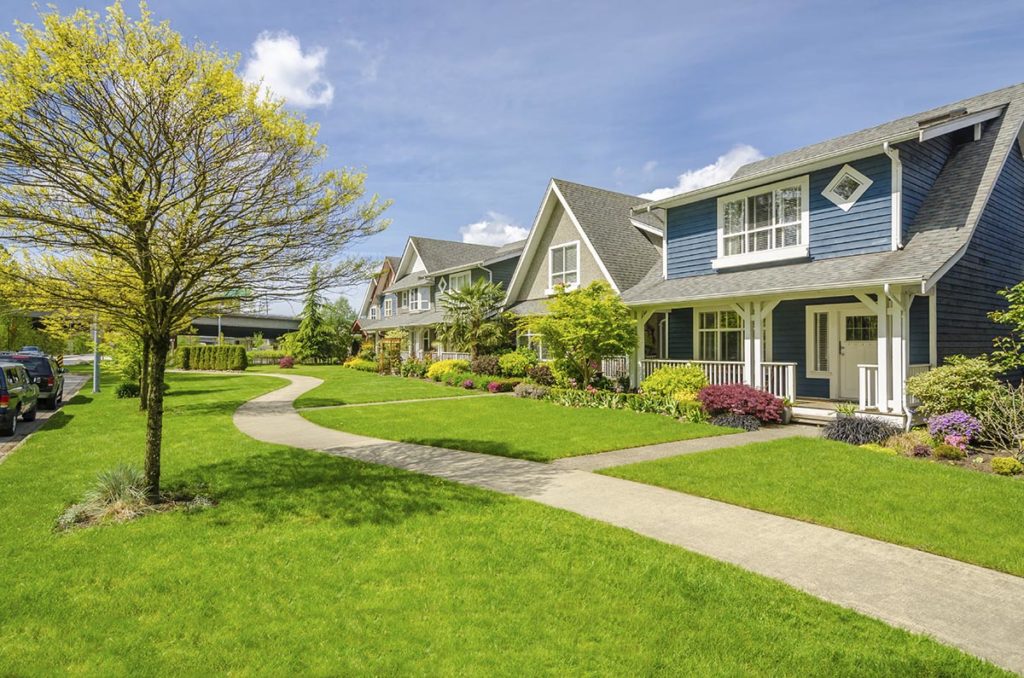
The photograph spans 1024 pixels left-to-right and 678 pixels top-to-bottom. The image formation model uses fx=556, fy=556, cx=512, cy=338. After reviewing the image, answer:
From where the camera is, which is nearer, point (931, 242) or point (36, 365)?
point (931, 242)

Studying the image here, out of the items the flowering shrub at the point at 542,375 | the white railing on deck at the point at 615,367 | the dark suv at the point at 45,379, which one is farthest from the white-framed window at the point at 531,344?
the dark suv at the point at 45,379

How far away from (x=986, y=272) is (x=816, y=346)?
4278 mm

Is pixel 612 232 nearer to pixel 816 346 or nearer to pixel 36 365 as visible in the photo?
pixel 816 346

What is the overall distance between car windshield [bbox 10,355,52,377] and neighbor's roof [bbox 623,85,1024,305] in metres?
19.5

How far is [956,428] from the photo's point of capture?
1030 cm

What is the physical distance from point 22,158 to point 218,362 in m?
39.4

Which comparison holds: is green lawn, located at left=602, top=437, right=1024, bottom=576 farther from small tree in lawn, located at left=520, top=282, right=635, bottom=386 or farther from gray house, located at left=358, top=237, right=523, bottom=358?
gray house, located at left=358, top=237, right=523, bottom=358

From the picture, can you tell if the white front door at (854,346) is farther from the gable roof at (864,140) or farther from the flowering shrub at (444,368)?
the flowering shrub at (444,368)

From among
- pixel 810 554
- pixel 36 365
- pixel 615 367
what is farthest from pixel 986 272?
pixel 36 365

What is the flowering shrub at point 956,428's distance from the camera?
33.0 feet

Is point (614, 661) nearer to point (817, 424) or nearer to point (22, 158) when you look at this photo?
point (22, 158)

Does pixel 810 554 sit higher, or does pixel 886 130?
pixel 886 130

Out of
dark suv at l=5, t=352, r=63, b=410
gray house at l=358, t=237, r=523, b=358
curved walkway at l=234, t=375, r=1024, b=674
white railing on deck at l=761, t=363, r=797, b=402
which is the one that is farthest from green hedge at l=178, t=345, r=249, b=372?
white railing on deck at l=761, t=363, r=797, b=402

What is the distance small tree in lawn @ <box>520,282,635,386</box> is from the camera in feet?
56.0
